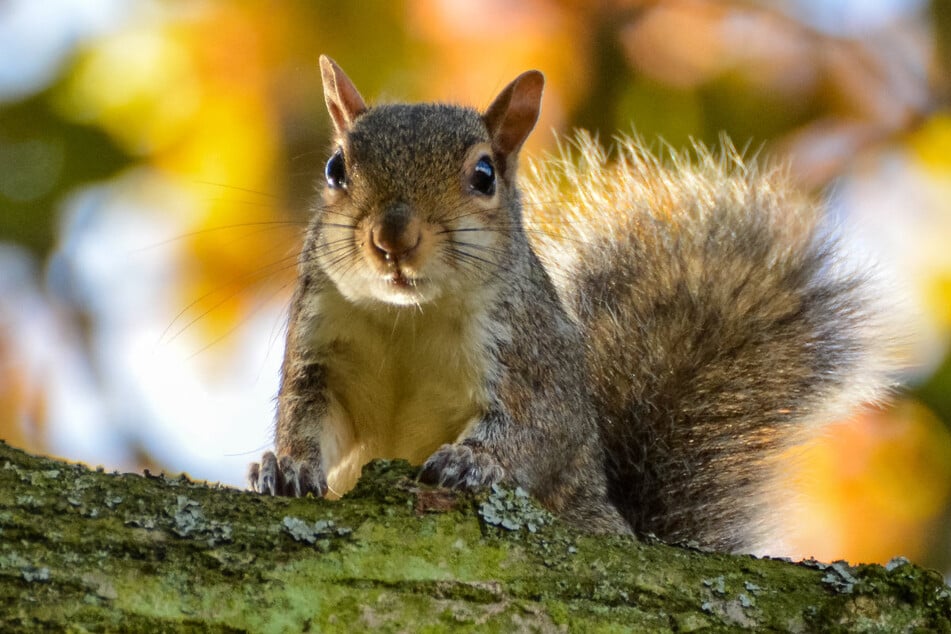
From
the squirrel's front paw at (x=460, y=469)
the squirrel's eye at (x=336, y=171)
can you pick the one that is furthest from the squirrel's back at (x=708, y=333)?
the squirrel's front paw at (x=460, y=469)

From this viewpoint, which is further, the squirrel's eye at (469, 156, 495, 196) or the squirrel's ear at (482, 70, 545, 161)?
the squirrel's ear at (482, 70, 545, 161)

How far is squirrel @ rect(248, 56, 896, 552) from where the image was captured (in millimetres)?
2908

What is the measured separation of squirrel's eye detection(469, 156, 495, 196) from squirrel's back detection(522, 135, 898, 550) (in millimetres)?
529

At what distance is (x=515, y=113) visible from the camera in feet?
10.9

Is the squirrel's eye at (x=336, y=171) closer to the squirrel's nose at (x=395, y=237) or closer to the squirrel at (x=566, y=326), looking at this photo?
the squirrel at (x=566, y=326)

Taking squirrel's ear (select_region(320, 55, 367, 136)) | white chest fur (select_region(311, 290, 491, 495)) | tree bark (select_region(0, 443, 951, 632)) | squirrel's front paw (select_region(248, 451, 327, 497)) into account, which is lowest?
tree bark (select_region(0, 443, 951, 632))

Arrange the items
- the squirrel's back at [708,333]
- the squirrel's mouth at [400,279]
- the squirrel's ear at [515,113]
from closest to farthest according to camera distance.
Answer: the squirrel's mouth at [400,279] → the squirrel's ear at [515,113] → the squirrel's back at [708,333]

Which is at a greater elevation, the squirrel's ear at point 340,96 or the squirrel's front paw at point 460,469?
the squirrel's ear at point 340,96

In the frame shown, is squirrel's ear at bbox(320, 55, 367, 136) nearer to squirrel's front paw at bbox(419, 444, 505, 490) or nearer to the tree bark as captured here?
squirrel's front paw at bbox(419, 444, 505, 490)

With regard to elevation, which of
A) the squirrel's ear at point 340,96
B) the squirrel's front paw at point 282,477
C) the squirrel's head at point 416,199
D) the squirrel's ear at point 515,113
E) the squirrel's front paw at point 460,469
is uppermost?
the squirrel's ear at point 340,96

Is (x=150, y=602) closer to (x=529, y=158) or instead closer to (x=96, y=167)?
(x=96, y=167)

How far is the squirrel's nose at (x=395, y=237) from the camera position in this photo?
8.70 feet

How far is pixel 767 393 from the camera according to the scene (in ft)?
12.5

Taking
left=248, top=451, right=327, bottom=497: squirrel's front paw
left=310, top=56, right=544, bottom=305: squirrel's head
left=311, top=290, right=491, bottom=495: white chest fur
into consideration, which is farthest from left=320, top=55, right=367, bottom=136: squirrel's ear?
left=248, top=451, right=327, bottom=497: squirrel's front paw
